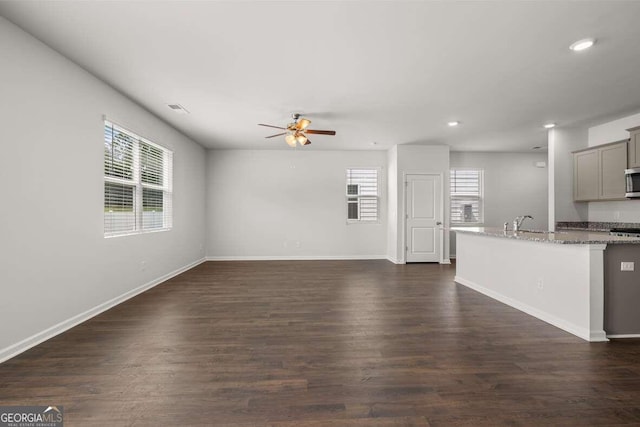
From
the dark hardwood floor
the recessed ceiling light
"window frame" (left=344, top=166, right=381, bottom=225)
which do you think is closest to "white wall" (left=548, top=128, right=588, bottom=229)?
the dark hardwood floor

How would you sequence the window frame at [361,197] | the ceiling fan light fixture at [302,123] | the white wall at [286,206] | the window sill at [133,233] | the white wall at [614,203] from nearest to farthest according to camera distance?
1. the window sill at [133,233]
2. the ceiling fan light fixture at [302,123]
3. the white wall at [614,203]
4. the white wall at [286,206]
5. the window frame at [361,197]

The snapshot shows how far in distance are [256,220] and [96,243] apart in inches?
162

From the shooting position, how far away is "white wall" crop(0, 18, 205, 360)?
2.45 m

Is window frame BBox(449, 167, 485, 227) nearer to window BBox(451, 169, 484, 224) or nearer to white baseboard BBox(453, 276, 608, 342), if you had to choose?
window BBox(451, 169, 484, 224)

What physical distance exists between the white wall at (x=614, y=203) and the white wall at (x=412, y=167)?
257 cm

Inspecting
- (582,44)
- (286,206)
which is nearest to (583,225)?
(582,44)

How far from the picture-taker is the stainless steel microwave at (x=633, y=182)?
441 cm

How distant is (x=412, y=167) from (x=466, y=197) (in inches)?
76.4

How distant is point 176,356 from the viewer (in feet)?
8.07

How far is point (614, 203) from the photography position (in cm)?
518

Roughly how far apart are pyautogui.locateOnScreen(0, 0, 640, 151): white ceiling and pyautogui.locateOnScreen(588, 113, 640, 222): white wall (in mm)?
417

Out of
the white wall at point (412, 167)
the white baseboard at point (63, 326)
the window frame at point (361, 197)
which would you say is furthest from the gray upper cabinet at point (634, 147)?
the white baseboard at point (63, 326)

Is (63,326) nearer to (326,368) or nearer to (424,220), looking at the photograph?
(326,368)

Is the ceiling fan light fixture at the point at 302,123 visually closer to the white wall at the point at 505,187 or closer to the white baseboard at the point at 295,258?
the white baseboard at the point at 295,258
